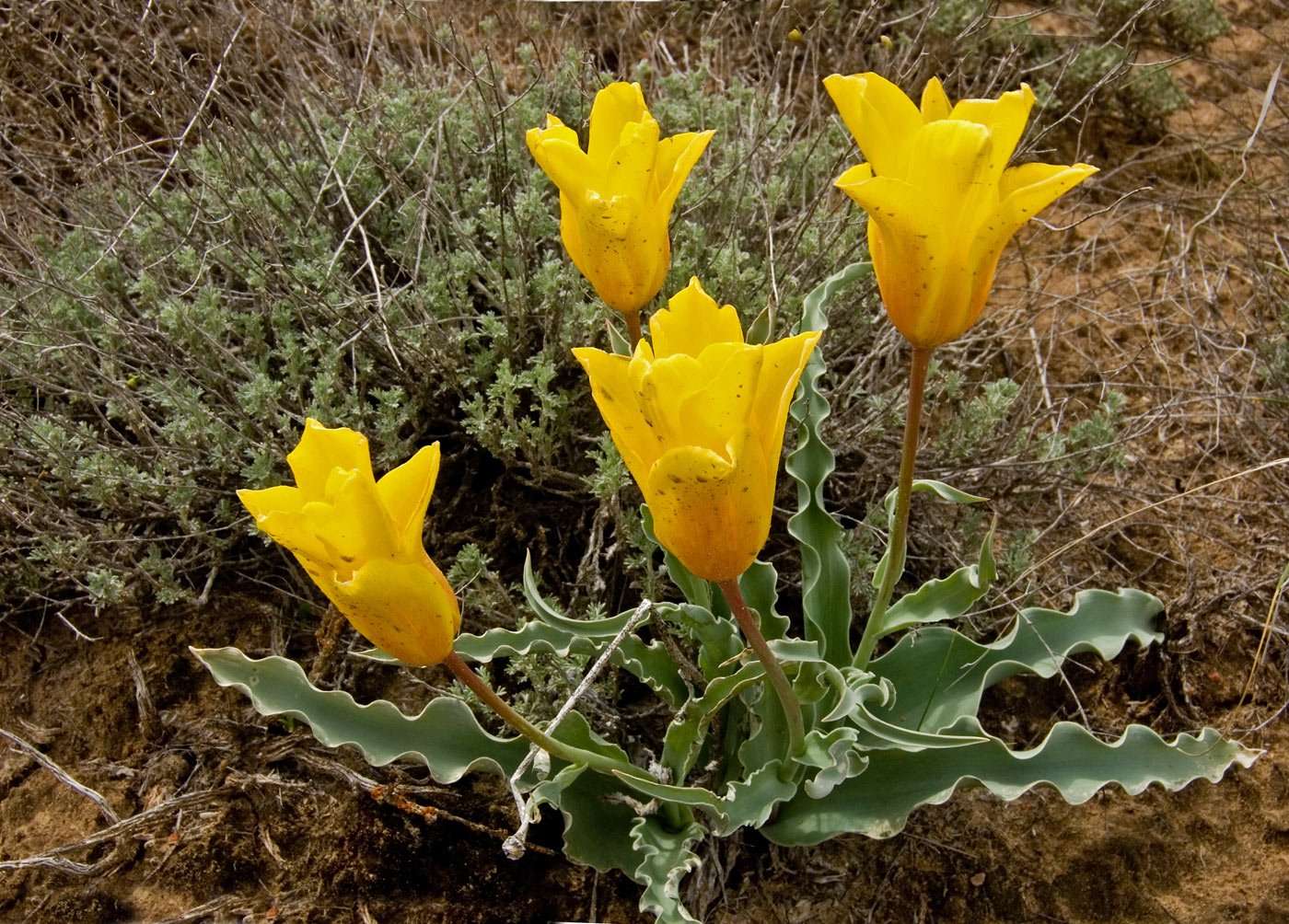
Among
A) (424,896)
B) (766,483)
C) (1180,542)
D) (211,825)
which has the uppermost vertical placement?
(766,483)

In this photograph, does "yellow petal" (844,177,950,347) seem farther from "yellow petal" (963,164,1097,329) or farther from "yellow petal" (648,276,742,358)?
"yellow petal" (648,276,742,358)

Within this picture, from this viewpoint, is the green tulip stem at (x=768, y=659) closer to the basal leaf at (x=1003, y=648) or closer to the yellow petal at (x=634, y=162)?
the basal leaf at (x=1003, y=648)

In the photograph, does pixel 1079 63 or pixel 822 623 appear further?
pixel 1079 63

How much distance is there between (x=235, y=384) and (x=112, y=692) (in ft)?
2.13

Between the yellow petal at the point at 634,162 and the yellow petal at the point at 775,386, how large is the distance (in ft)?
1.18

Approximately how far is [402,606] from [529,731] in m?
0.27

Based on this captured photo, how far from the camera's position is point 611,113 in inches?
55.2

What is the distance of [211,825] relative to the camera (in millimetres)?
1824

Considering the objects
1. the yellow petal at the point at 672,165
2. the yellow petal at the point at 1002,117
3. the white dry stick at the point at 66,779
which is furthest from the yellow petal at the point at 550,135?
the white dry stick at the point at 66,779

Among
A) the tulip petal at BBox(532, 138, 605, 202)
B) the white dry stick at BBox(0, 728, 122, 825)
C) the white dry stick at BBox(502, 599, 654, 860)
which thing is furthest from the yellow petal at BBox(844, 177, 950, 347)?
the white dry stick at BBox(0, 728, 122, 825)

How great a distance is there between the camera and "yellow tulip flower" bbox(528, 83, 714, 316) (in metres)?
1.31

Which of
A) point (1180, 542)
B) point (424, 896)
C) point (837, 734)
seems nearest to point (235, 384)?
point (424, 896)

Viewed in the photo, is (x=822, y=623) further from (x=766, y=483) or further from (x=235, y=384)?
(x=235, y=384)

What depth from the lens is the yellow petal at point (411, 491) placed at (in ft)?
3.70
